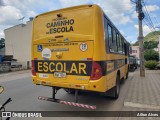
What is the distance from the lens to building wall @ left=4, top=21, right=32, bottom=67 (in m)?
40.9

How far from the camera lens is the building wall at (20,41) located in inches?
1612

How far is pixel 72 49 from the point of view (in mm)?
6594

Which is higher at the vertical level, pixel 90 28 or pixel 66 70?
pixel 90 28

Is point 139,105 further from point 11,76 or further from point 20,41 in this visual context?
point 20,41

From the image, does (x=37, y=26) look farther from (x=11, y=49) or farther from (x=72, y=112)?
(x=11, y=49)

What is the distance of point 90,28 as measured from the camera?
20.5 ft

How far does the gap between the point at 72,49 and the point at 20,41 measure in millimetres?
37385

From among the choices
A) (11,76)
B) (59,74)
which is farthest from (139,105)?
(11,76)

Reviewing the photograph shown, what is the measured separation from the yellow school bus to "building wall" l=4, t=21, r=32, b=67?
112 ft

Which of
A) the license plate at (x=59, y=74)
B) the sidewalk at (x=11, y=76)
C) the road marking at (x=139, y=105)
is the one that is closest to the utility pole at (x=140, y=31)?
the road marking at (x=139, y=105)

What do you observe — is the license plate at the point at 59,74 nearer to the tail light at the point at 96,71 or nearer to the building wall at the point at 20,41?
the tail light at the point at 96,71

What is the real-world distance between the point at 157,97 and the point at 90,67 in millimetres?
4184

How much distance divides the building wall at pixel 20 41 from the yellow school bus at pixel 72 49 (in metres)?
34.1

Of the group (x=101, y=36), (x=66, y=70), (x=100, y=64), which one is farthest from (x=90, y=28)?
(x=66, y=70)
